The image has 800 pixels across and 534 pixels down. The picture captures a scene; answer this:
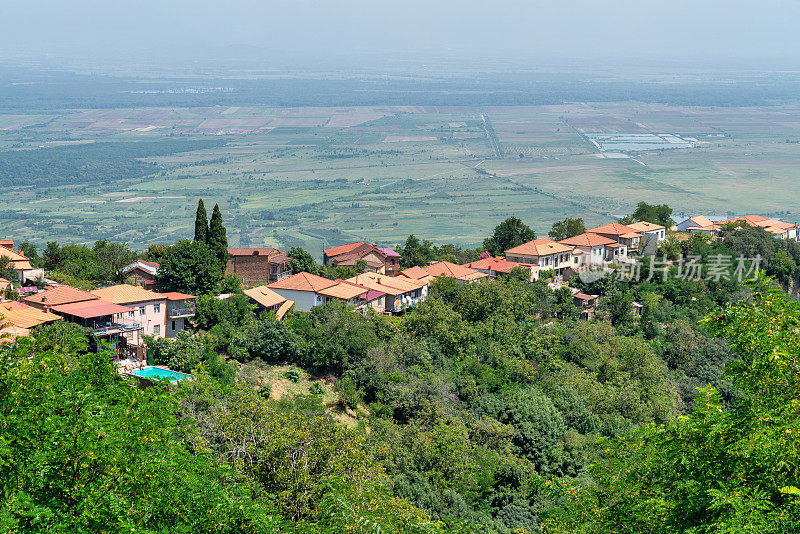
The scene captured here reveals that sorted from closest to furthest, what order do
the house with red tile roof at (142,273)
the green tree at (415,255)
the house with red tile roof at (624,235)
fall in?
1. the house with red tile roof at (142,273)
2. the green tree at (415,255)
3. the house with red tile roof at (624,235)

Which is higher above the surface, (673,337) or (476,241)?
(673,337)

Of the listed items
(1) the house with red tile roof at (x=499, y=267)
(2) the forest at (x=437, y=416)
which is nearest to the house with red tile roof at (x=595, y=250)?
(2) the forest at (x=437, y=416)

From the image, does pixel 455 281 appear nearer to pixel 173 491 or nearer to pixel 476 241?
pixel 173 491

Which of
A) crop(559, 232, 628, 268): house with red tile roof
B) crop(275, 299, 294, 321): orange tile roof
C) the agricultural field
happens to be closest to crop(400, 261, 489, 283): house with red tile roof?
crop(559, 232, 628, 268): house with red tile roof

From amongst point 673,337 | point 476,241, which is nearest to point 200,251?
point 673,337

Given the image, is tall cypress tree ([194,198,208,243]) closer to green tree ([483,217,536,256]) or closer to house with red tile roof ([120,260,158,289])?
house with red tile roof ([120,260,158,289])

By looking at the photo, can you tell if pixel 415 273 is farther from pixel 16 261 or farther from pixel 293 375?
pixel 16 261

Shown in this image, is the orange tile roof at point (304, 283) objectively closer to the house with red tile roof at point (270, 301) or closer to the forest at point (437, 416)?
the house with red tile roof at point (270, 301)
